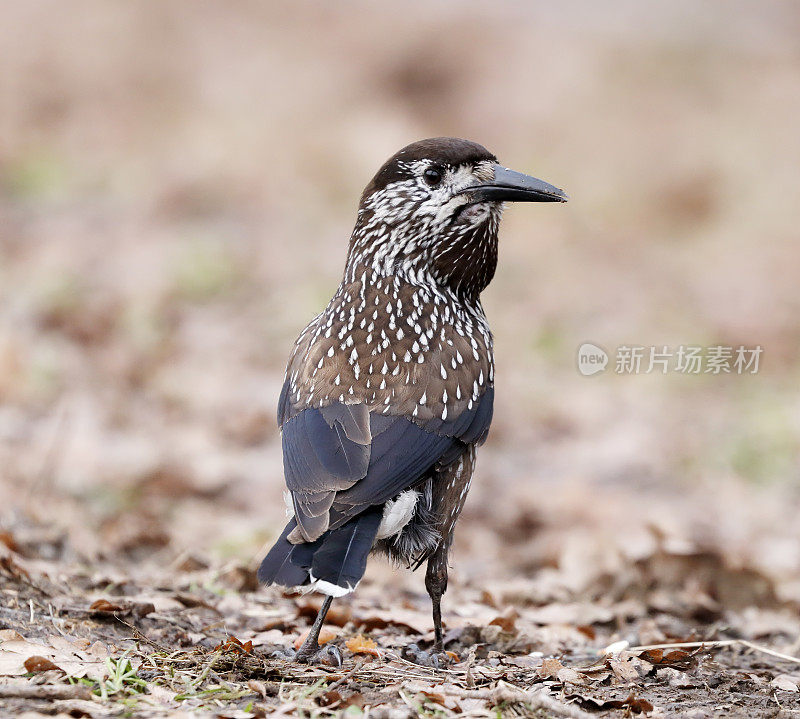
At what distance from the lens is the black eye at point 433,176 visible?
475 centimetres

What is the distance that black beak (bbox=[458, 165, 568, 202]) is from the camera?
15.4 feet

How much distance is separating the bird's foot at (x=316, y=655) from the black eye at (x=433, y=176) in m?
2.13

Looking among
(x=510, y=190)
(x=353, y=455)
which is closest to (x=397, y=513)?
(x=353, y=455)

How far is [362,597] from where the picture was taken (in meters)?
5.64

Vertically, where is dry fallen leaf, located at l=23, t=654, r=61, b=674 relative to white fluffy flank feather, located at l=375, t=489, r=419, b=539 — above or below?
below

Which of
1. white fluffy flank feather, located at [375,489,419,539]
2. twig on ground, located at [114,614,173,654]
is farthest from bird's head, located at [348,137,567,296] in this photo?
twig on ground, located at [114,614,173,654]

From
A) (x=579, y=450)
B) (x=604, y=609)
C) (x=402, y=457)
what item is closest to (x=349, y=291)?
(x=402, y=457)

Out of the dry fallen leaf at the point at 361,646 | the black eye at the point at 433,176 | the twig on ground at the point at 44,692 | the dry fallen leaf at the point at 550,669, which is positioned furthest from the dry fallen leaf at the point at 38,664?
the black eye at the point at 433,176

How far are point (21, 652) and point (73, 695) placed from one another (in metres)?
0.44

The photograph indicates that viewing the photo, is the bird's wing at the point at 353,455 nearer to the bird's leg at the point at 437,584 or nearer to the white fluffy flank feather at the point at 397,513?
the white fluffy flank feather at the point at 397,513

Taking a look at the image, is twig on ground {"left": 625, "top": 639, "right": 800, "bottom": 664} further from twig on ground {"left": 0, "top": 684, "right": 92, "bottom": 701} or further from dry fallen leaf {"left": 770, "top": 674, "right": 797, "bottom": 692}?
twig on ground {"left": 0, "top": 684, "right": 92, "bottom": 701}

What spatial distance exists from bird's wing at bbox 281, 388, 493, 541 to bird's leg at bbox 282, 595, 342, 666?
40cm

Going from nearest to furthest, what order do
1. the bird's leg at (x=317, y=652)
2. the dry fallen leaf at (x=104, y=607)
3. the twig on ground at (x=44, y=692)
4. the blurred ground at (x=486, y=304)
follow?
the twig on ground at (x=44, y=692) < the bird's leg at (x=317, y=652) < the dry fallen leaf at (x=104, y=607) < the blurred ground at (x=486, y=304)

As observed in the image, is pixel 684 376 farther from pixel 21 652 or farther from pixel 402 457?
pixel 21 652
